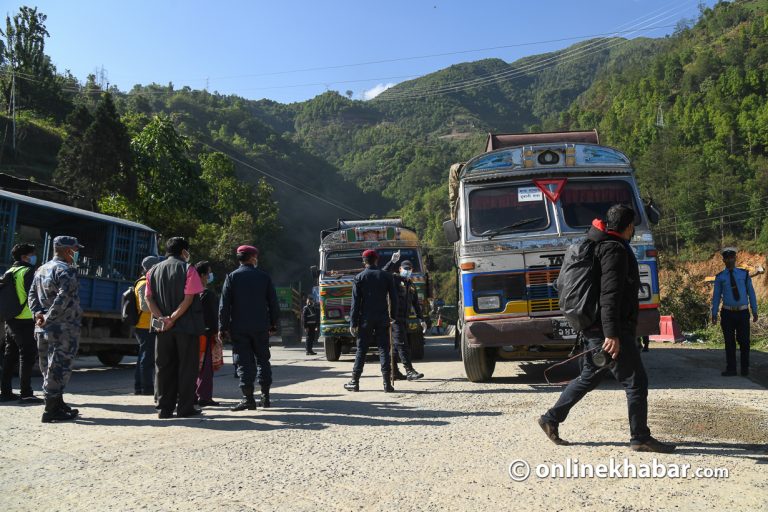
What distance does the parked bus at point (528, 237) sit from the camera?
8117 mm

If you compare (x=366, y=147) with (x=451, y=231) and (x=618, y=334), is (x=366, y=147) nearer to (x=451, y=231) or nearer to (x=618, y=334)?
(x=451, y=231)

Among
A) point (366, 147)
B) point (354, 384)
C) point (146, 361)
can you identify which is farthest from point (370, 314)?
point (366, 147)

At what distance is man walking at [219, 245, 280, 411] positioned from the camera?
7215 mm

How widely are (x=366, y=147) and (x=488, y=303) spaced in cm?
15689

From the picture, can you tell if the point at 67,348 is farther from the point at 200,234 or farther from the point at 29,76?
the point at 29,76

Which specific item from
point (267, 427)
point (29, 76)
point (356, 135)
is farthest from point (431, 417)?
point (356, 135)

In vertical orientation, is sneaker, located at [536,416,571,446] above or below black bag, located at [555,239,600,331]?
below

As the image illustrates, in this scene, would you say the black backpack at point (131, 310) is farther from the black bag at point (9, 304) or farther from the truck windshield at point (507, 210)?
the truck windshield at point (507, 210)

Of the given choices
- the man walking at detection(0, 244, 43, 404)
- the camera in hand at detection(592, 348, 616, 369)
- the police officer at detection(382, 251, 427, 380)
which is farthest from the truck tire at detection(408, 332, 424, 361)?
the camera in hand at detection(592, 348, 616, 369)

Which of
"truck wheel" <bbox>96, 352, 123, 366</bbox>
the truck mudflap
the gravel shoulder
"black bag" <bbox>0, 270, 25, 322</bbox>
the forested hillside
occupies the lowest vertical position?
the gravel shoulder

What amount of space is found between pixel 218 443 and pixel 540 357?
194 inches

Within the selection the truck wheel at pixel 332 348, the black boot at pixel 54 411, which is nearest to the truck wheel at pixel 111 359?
Answer: the truck wheel at pixel 332 348

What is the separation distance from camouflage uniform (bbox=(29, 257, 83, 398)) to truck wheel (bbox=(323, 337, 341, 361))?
→ 910 centimetres

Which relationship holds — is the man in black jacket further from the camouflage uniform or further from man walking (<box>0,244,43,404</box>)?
man walking (<box>0,244,43,404</box>)
